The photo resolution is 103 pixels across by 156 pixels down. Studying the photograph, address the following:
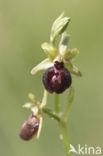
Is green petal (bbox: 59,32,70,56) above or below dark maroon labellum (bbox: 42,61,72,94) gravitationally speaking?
above

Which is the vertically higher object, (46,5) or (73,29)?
(46,5)

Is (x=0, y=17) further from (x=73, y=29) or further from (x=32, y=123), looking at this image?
(x=32, y=123)

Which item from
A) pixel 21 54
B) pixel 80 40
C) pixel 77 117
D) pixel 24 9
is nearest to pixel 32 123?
pixel 77 117

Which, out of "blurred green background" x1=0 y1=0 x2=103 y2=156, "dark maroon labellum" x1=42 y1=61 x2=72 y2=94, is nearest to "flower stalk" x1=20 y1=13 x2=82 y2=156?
"dark maroon labellum" x1=42 y1=61 x2=72 y2=94

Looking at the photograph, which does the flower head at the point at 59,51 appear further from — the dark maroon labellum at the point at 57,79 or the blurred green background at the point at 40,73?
the blurred green background at the point at 40,73

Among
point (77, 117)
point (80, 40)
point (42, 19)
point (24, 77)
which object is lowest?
point (77, 117)

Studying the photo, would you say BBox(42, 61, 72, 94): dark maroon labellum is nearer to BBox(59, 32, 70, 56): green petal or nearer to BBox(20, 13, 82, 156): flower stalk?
BBox(20, 13, 82, 156): flower stalk

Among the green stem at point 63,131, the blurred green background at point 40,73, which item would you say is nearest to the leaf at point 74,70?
the green stem at point 63,131
